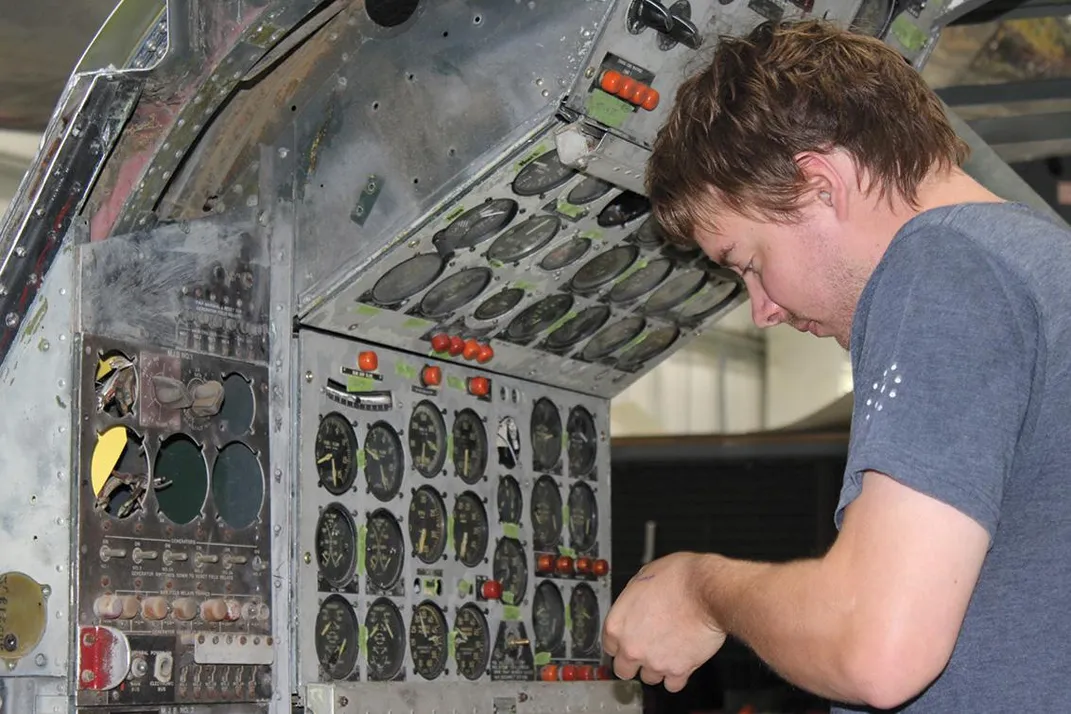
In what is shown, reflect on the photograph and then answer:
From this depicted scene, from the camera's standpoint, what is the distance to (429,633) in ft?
13.7

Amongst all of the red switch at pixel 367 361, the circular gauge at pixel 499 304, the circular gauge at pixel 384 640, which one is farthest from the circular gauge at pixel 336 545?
the circular gauge at pixel 499 304

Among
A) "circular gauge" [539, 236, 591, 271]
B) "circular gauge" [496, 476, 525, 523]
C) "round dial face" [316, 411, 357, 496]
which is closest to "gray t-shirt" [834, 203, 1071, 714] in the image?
"round dial face" [316, 411, 357, 496]

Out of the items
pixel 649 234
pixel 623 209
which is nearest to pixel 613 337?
pixel 649 234

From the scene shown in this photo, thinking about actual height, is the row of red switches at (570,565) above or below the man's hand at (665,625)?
above

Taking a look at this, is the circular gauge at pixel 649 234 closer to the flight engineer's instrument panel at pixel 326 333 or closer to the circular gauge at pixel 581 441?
the flight engineer's instrument panel at pixel 326 333

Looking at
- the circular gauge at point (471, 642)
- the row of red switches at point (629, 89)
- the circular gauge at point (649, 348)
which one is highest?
the row of red switches at point (629, 89)

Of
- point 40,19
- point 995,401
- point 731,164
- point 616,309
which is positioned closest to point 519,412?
point 616,309

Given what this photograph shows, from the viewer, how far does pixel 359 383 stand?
13.1 feet

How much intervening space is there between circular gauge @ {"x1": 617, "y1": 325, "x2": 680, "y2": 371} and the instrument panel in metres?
0.19

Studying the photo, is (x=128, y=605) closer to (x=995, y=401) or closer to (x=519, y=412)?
(x=519, y=412)

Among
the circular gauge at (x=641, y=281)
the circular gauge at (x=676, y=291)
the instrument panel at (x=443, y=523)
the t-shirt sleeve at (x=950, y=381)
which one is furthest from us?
the circular gauge at (x=676, y=291)

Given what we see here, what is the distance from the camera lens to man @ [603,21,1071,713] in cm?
157

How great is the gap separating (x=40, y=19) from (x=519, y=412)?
6.26ft

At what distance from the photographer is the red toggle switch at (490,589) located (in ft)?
14.4
